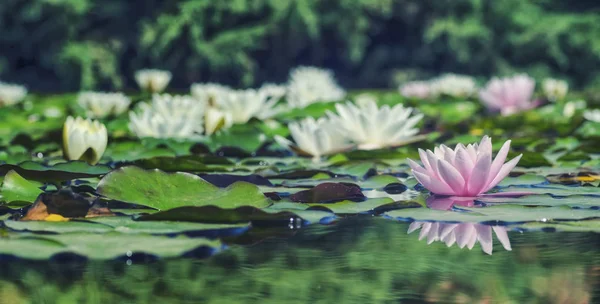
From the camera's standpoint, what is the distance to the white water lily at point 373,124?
2.28 metres

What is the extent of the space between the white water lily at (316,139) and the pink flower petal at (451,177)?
2.32 feet

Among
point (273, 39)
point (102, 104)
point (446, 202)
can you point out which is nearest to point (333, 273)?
Result: point (446, 202)

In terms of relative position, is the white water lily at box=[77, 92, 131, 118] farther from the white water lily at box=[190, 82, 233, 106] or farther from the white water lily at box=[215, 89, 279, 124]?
the white water lily at box=[215, 89, 279, 124]

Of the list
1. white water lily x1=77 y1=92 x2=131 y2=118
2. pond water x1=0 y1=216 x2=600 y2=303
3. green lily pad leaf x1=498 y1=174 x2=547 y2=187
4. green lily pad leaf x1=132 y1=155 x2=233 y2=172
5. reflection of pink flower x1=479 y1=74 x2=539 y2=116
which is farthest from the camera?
reflection of pink flower x1=479 y1=74 x2=539 y2=116

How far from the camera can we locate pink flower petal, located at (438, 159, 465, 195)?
4.93 feet

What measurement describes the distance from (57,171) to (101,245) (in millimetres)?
576

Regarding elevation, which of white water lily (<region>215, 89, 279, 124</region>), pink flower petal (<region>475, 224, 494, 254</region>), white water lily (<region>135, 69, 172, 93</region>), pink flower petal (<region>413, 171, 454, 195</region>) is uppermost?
white water lily (<region>135, 69, 172, 93</region>)

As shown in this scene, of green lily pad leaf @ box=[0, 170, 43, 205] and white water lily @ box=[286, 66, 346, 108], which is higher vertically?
white water lily @ box=[286, 66, 346, 108]

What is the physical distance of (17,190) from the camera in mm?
1551

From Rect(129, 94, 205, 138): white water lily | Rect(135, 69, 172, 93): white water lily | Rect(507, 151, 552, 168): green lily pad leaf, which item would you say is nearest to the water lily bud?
Rect(129, 94, 205, 138): white water lily

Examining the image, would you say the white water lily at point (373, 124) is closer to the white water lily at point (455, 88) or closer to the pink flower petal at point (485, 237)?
the pink flower petal at point (485, 237)

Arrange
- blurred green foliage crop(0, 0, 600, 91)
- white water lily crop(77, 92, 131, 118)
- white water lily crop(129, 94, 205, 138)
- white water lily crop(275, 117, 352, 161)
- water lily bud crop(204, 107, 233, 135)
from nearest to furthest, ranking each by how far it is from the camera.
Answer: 1. white water lily crop(275, 117, 352, 161)
2. white water lily crop(129, 94, 205, 138)
3. water lily bud crop(204, 107, 233, 135)
4. white water lily crop(77, 92, 131, 118)
5. blurred green foliage crop(0, 0, 600, 91)

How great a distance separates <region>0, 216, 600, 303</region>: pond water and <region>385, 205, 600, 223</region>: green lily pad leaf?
0.09m

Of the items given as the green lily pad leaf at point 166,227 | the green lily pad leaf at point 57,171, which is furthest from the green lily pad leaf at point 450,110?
the green lily pad leaf at point 166,227
